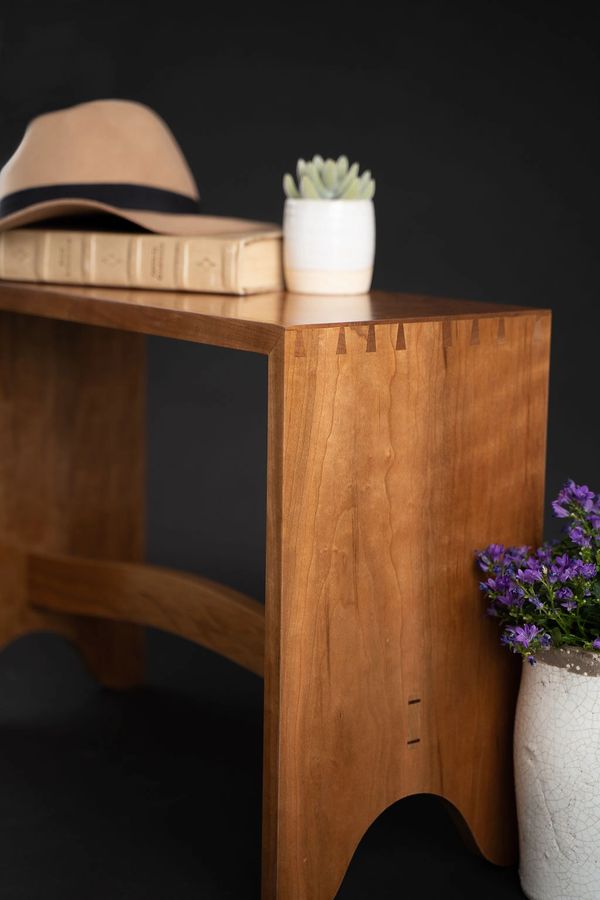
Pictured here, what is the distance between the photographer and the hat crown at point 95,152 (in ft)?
7.25

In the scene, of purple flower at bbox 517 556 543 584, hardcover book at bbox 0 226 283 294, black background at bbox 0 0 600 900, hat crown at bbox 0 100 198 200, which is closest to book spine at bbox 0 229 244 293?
hardcover book at bbox 0 226 283 294

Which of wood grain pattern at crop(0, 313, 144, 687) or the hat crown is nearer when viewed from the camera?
the hat crown

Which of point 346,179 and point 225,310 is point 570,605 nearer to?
point 225,310

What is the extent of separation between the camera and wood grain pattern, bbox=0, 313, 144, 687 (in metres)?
2.49

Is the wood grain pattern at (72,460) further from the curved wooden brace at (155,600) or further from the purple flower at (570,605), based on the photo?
the purple flower at (570,605)

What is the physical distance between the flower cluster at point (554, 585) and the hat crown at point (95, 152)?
87 cm

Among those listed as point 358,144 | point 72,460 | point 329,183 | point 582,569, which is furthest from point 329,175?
point 358,144

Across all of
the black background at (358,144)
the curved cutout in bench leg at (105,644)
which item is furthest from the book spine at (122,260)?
the black background at (358,144)

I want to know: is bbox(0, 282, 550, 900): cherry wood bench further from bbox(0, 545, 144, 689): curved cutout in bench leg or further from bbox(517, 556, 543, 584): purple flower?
bbox(0, 545, 144, 689): curved cutout in bench leg

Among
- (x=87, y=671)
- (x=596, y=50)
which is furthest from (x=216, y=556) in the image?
(x=596, y=50)

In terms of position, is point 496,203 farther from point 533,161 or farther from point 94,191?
point 94,191

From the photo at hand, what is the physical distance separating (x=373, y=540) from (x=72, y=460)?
988 millimetres

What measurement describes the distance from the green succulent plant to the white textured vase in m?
0.73

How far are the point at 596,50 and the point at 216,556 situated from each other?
4.76 feet
